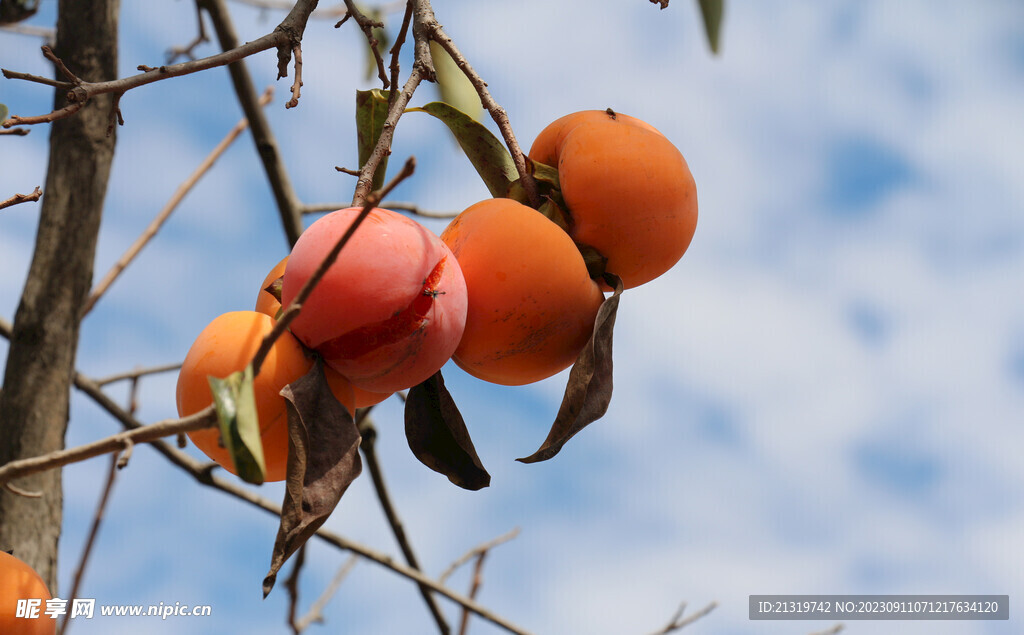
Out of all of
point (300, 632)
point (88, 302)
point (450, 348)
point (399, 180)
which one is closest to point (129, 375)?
point (88, 302)

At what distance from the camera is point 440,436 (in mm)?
1087

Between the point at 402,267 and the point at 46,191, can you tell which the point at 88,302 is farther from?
the point at 402,267

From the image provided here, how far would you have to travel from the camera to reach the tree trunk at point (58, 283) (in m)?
1.66

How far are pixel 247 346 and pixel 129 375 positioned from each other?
1279 mm

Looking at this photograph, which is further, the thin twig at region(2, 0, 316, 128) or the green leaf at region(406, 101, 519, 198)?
the green leaf at region(406, 101, 519, 198)

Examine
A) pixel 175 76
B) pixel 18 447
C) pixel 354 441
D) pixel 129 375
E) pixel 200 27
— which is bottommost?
pixel 354 441

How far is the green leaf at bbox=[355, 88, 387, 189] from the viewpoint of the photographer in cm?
121

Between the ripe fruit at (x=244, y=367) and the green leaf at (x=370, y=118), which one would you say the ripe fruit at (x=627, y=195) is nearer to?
the green leaf at (x=370, y=118)

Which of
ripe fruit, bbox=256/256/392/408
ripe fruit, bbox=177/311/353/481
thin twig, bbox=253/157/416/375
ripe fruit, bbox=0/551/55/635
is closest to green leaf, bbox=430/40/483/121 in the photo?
ripe fruit, bbox=256/256/392/408

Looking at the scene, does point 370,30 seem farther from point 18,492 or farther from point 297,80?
point 18,492

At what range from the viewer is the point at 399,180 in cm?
73

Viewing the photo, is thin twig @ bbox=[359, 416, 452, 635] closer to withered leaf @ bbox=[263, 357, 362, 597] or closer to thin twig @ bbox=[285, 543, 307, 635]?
thin twig @ bbox=[285, 543, 307, 635]

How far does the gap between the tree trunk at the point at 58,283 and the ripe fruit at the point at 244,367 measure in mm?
864

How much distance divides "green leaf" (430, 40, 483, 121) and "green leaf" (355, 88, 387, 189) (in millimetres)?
211
